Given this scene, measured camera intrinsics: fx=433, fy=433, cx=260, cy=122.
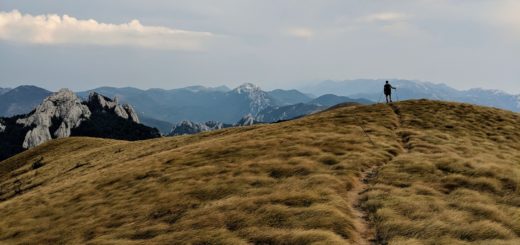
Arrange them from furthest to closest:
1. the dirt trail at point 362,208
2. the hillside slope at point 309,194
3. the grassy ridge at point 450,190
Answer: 1. the hillside slope at point 309,194
2. the grassy ridge at point 450,190
3. the dirt trail at point 362,208

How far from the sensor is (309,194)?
87.1ft

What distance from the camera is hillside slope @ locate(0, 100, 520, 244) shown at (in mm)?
21750

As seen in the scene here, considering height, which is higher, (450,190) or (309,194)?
(309,194)

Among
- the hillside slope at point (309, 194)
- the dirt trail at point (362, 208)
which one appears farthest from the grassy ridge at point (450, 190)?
the dirt trail at point (362, 208)

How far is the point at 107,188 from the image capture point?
38.4 m

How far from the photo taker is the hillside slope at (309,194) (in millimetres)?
21750

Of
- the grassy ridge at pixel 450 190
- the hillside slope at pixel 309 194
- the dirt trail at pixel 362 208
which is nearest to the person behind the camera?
the dirt trail at pixel 362 208

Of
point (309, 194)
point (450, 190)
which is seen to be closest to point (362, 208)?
point (309, 194)

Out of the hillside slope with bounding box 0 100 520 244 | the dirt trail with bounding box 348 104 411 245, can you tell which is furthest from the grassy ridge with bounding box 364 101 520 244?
the dirt trail with bounding box 348 104 411 245

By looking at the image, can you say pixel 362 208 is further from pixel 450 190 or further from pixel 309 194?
pixel 450 190

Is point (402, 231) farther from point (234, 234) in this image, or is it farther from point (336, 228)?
point (234, 234)

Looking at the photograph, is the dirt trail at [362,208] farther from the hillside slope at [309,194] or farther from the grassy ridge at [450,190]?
the grassy ridge at [450,190]

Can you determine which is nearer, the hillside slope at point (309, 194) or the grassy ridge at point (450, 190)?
the grassy ridge at point (450, 190)

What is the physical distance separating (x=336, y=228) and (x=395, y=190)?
7630 millimetres
